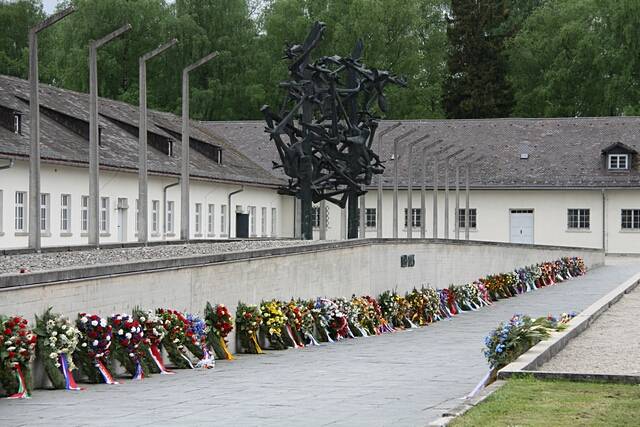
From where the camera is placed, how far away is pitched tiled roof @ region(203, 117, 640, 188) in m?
66.4

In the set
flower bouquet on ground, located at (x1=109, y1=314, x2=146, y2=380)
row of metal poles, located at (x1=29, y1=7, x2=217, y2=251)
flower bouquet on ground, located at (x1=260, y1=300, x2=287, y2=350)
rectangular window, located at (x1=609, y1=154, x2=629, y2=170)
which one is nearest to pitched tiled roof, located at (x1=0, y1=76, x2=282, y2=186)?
row of metal poles, located at (x1=29, y1=7, x2=217, y2=251)

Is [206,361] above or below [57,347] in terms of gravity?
below

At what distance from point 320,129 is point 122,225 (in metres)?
16.8

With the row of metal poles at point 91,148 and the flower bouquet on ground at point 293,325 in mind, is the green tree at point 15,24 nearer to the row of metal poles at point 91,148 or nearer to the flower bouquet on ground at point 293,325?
the row of metal poles at point 91,148

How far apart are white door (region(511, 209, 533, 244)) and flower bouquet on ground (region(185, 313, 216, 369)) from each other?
50491 mm

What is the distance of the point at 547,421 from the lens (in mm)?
10531

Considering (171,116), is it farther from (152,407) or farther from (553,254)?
(152,407)

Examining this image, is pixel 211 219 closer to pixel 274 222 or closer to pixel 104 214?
pixel 104 214

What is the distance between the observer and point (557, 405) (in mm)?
11352

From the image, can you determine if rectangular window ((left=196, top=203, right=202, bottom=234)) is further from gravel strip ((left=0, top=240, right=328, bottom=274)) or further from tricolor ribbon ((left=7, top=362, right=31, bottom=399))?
tricolor ribbon ((left=7, top=362, right=31, bottom=399))

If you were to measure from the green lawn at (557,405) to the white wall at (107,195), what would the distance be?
27868 mm

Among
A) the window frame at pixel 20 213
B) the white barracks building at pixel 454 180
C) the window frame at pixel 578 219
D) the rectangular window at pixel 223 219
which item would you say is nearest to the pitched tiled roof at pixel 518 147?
the white barracks building at pixel 454 180

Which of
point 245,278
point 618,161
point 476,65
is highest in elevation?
point 476,65

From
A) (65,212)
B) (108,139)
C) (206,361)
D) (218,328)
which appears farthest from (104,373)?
(108,139)
